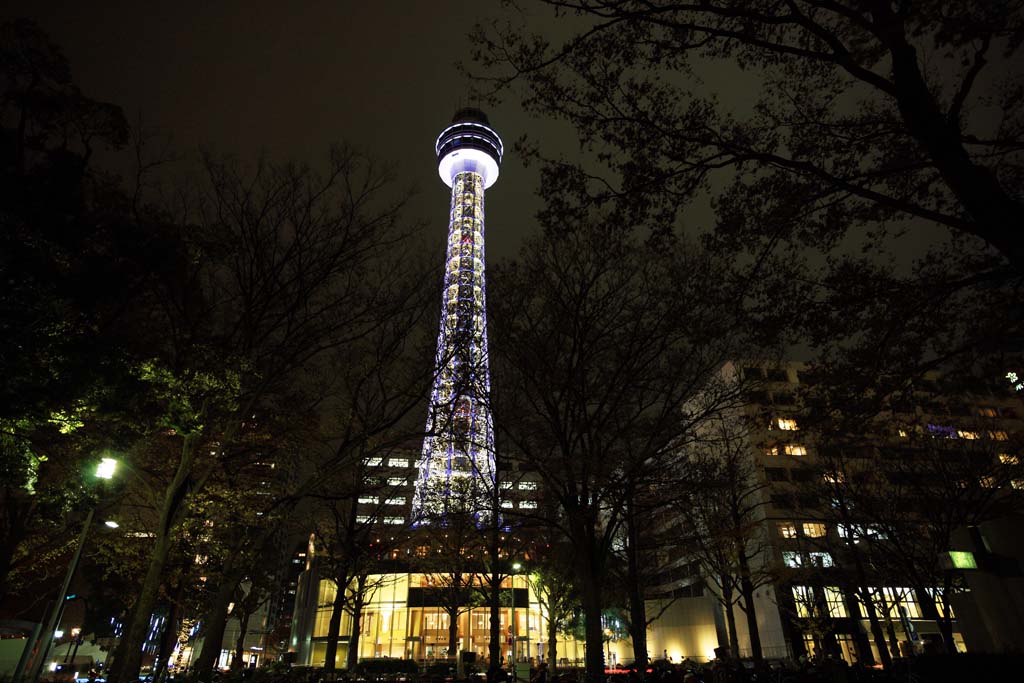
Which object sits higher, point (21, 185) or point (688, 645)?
point (21, 185)

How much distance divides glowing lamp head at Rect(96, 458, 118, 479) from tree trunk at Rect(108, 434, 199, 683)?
159 cm

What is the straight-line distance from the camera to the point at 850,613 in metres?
37.4

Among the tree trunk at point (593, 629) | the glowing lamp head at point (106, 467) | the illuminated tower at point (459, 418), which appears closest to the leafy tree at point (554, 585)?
the illuminated tower at point (459, 418)

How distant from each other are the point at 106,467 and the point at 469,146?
77.5 metres

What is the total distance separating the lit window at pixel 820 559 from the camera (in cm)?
3494

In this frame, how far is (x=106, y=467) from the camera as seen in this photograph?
35.7ft

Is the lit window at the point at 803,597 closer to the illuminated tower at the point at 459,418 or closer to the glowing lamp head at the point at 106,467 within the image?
the illuminated tower at the point at 459,418

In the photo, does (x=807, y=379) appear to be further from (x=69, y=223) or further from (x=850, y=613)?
(x=850, y=613)

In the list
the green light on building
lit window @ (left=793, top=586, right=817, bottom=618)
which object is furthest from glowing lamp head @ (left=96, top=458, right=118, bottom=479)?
lit window @ (left=793, top=586, right=817, bottom=618)

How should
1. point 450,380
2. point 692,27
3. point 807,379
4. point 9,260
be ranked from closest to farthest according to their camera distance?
1. point 692,27
2. point 9,260
3. point 807,379
4. point 450,380

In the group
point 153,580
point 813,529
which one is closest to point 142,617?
point 153,580

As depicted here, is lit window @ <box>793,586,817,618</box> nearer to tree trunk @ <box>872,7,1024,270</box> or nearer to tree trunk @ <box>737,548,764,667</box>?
tree trunk @ <box>737,548,764,667</box>

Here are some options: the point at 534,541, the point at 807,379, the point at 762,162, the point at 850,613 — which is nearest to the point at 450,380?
the point at 807,379

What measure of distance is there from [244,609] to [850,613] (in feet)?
146
